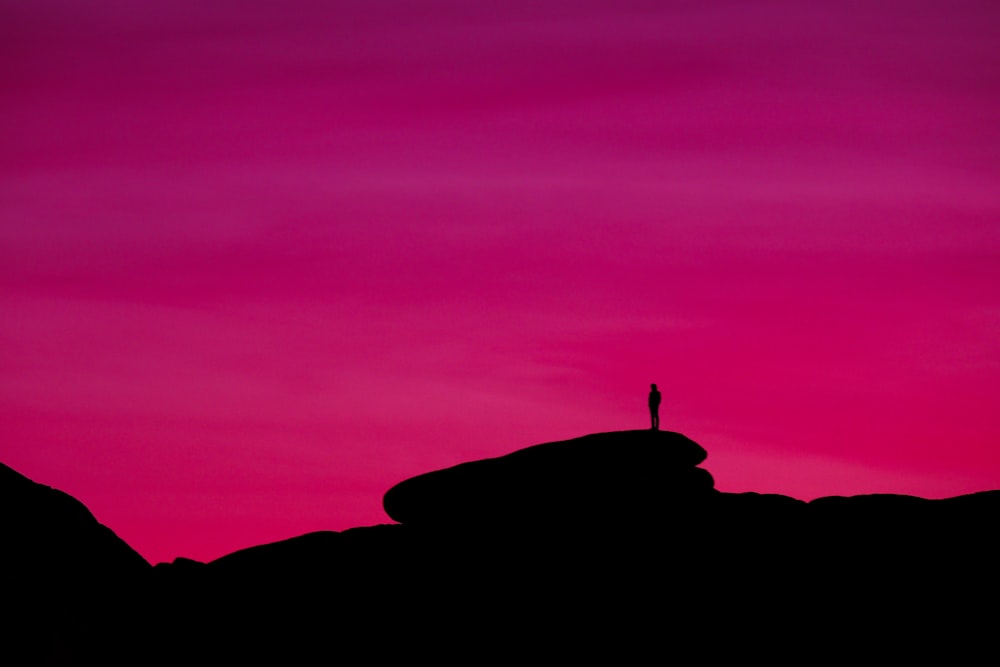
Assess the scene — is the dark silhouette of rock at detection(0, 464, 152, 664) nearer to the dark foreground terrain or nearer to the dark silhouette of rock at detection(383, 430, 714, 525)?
the dark foreground terrain

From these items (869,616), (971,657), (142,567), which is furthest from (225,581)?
(971,657)

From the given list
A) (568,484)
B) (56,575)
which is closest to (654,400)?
(568,484)

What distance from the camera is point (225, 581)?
41531mm

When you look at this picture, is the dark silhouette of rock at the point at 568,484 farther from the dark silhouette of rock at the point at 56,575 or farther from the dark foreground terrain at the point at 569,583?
the dark silhouette of rock at the point at 56,575

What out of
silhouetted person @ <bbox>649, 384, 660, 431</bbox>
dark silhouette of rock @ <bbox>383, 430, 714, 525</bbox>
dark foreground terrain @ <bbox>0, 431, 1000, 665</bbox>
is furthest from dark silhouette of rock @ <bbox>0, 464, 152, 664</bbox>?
silhouetted person @ <bbox>649, 384, 660, 431</bbox>

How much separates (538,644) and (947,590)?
11.2 meters

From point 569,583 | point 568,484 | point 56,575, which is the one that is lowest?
point 56,575

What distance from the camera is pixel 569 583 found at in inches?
1590

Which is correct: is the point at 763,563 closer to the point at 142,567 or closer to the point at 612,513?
the point at 612,513

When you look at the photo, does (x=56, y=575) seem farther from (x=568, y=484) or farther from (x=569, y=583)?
(x=569, y=583)

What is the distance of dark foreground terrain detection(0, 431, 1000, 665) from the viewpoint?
126 ft

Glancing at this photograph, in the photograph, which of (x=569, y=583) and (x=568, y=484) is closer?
(x=568, y=484)

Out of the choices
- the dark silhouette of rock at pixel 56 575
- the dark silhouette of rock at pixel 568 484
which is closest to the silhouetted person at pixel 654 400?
the dark silhouette of rock at pixel 568 484

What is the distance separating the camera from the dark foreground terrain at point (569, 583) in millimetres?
38312
